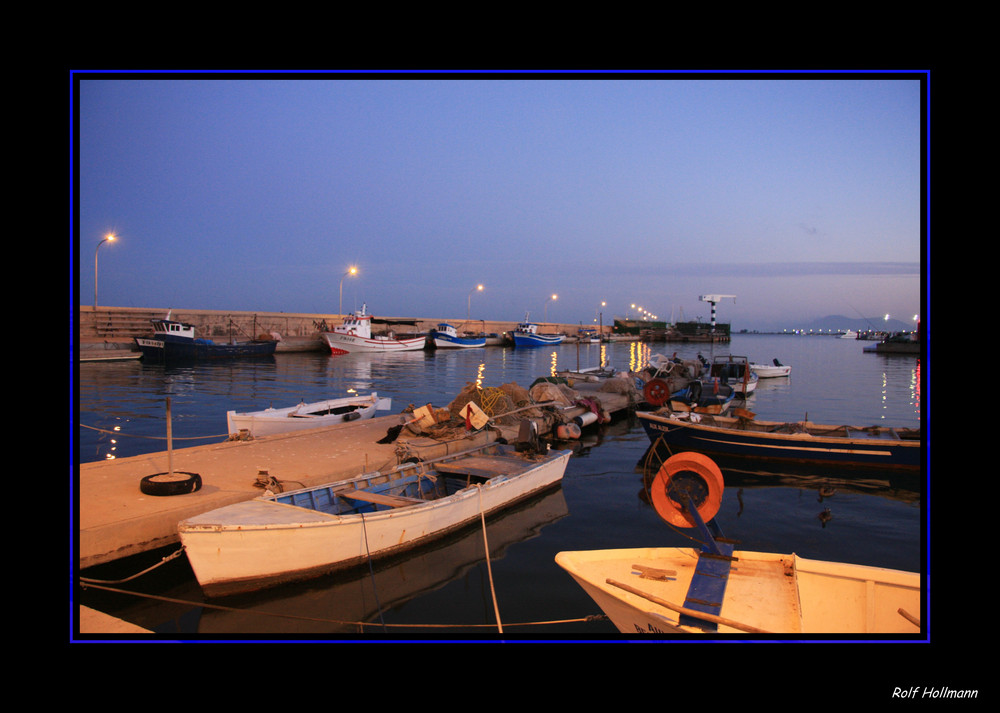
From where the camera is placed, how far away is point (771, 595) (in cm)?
538

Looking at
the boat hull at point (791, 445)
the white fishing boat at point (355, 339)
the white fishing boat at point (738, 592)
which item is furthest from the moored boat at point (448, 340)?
the white fishing boat at point (738, 592)

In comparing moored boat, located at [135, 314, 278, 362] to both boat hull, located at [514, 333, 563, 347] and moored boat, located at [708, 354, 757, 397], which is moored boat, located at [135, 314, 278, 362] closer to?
moored boat, located at [708, 354, 757, 397]

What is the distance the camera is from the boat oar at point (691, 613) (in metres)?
4.61

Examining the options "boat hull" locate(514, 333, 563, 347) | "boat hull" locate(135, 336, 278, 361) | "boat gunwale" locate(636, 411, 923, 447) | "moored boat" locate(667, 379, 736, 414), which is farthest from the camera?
"boat hull" locate(514, 333, 563, 347)

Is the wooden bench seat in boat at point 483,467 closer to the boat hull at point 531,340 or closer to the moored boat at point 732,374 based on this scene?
the moored boat at point 732,374

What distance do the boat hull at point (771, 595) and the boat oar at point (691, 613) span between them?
0.5 inches

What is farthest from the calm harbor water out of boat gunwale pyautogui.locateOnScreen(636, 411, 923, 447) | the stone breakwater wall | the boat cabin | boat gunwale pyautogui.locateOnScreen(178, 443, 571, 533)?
the stone breakwater wall

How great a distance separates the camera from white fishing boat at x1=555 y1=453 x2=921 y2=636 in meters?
5.00

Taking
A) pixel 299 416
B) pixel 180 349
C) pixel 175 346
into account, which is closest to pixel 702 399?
pixel 299 416

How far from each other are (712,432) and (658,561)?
38.4ft

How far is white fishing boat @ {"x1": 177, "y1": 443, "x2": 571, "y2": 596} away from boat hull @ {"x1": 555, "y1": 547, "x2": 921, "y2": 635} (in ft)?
12.5

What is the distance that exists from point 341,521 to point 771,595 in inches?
226

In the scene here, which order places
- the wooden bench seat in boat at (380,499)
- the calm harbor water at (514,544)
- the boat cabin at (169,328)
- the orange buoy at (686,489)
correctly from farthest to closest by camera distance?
the boat cabin at (169,328) → the wooden bench seat in boat at (380,499) → the calm harbor water at (514,544) → the orange buoy at (686,489)

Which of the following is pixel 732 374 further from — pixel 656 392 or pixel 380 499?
pixel 380 499
